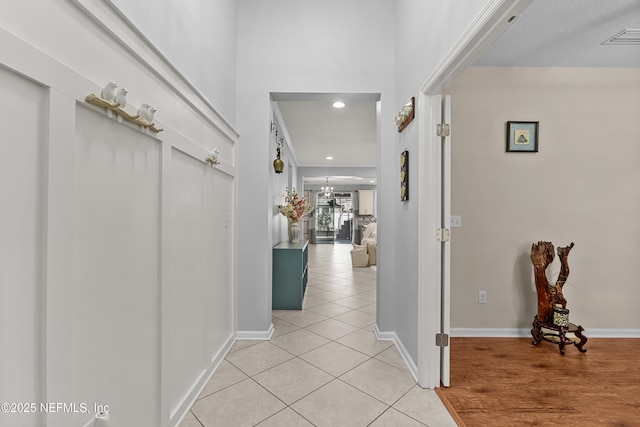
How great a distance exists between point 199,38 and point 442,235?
2.06 meters

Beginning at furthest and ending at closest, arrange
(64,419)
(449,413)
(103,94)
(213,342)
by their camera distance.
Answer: (213,342)
(449,413)
(103,94)
(64,419)

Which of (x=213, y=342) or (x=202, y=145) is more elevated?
(x=202, y=145)

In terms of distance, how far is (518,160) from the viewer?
2967 millimetres

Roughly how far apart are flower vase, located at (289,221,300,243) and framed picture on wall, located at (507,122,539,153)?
2831 millimetres

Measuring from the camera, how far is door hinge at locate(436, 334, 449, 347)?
199 centimetres

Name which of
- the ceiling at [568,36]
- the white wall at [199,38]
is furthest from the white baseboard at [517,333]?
the white wall at [199,38]

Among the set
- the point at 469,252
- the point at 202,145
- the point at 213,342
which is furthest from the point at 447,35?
the point at 213,342

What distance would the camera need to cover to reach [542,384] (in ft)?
6.84

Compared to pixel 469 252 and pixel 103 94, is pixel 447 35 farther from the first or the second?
pixel 469 252

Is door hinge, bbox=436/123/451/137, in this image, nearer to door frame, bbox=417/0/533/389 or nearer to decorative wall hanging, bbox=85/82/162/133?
door frame, bbox=417/0/533/389

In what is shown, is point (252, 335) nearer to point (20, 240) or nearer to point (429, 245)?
point (429, 245)

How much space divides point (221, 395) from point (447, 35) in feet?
8.53

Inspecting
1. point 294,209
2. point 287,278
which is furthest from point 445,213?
point 294,209

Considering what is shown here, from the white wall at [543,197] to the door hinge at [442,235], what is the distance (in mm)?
1114
